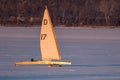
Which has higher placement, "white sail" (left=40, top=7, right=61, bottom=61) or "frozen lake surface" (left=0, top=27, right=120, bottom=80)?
"white sail" (left=40, top=7, right=61, bottom=61)

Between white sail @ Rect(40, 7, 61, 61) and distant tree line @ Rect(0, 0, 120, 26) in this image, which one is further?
distant tree line @ Rect(0, 0, 120, 26)

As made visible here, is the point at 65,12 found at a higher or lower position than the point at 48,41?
higher

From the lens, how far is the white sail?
13.1 m

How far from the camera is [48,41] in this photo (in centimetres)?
1323

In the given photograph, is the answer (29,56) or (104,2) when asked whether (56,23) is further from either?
(29,56)

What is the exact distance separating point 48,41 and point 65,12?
24458 mm

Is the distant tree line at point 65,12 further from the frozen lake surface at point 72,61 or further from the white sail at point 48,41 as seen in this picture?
the white sail at point 48,41

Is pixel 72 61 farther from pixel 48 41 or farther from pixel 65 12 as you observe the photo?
pixel 65 12

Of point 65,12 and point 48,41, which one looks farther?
point 65,12

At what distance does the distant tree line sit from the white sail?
18.6 meters

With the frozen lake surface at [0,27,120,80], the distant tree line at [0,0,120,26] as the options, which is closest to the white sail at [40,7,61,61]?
the frozen lake surface at [0,27,120,80]

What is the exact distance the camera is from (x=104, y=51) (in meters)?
16.5

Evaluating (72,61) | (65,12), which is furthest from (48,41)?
(65,12)

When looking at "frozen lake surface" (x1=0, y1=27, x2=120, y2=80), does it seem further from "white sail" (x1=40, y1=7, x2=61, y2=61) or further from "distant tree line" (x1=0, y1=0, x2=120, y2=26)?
"distant tree line" (x1=0, y1=0, x2=120, y2=26)
